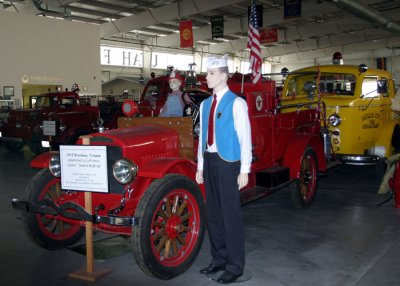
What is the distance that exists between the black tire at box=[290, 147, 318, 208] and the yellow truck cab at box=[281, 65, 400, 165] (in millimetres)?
1047

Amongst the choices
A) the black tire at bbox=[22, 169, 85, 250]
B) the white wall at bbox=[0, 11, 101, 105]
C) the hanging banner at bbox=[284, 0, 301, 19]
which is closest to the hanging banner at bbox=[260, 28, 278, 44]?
the hanging banner at bbox=[284, 0, 301, 19]

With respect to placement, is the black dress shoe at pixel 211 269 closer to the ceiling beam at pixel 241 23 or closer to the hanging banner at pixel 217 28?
the hanging banner at pixel 217 28

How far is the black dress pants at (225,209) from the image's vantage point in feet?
11.1

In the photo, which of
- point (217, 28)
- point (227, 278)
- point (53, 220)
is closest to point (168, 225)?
point (227, 278)

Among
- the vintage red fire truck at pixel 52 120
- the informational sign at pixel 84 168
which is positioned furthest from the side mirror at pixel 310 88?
the vintage red fire truck at pixel 52 120

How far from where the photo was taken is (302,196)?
5766 mm

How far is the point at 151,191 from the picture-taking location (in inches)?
134

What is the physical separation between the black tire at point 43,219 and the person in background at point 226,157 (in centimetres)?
133

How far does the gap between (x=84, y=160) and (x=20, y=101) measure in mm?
13868

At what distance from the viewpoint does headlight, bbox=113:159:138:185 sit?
3.53m

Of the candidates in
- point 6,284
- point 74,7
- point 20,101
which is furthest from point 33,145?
point 74,7

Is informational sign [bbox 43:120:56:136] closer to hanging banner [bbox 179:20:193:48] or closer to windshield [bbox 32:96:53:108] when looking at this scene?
windshield [bbox 32:96:53:108]

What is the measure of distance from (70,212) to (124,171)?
545 millimetres

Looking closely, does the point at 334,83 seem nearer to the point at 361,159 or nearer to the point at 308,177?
the point at 361,159
